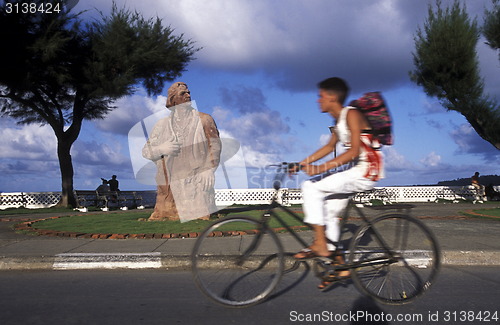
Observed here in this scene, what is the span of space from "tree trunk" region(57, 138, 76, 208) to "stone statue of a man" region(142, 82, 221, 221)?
1405cm

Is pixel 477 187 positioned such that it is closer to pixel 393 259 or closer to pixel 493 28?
pixel 493 28

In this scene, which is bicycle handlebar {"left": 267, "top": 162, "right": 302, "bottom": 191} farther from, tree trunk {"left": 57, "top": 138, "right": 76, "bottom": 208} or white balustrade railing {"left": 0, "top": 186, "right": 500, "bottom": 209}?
tree trunk {"left": 57, "top": 138, "right": 76, "bottom": 208}

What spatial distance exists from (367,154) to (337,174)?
13.0 inches

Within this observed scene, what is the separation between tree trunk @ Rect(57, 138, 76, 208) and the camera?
22.0m

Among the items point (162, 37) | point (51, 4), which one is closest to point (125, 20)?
point (162, 37)

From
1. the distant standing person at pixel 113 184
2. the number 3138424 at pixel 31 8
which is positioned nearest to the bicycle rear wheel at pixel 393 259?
the distant standing person at pixel 113 184

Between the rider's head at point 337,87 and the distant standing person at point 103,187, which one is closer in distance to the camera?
the rider's head at point 337,87

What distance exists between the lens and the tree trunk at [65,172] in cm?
2205

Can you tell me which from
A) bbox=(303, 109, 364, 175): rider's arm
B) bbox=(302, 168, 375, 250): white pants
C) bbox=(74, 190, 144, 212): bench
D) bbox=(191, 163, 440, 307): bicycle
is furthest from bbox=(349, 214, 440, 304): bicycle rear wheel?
bbox=(74, 190, 144, 212): bench

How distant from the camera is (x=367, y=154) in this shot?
3854 millimetres

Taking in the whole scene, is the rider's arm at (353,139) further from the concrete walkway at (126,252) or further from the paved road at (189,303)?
the concrete walkway at (126,252)

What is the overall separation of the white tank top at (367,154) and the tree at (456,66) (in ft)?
58.6

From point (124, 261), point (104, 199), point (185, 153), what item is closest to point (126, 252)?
point (124, 261)

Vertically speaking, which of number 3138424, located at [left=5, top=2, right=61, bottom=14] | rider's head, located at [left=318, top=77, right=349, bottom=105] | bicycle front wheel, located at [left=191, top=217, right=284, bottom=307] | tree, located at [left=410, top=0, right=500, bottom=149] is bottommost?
bicycle front wheel, located at [left=191, top=217, right=284, bottom=307]
